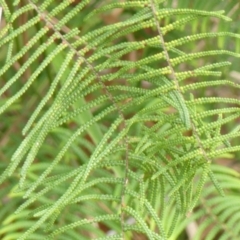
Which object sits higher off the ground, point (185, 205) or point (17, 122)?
point (17, 122)

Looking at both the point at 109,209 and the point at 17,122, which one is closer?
the point at 109,209

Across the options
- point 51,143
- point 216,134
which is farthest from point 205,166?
point 51,143

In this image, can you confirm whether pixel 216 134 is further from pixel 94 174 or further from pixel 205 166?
pixel 94 174

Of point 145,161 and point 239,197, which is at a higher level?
point 239,197

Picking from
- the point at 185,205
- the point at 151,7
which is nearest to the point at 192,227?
the point at 185,205

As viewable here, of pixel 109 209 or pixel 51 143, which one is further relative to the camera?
pixel 51 143

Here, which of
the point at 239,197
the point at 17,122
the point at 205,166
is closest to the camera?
the point at 205,166

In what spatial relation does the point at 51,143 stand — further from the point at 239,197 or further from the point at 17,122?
the point at 239,197

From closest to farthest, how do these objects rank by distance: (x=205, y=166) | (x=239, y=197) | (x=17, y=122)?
(x=205, y=166) → (x=239, y=197) → (x=17, y=122)

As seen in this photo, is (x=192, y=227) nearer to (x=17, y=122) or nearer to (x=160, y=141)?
(x=17, y=122)
